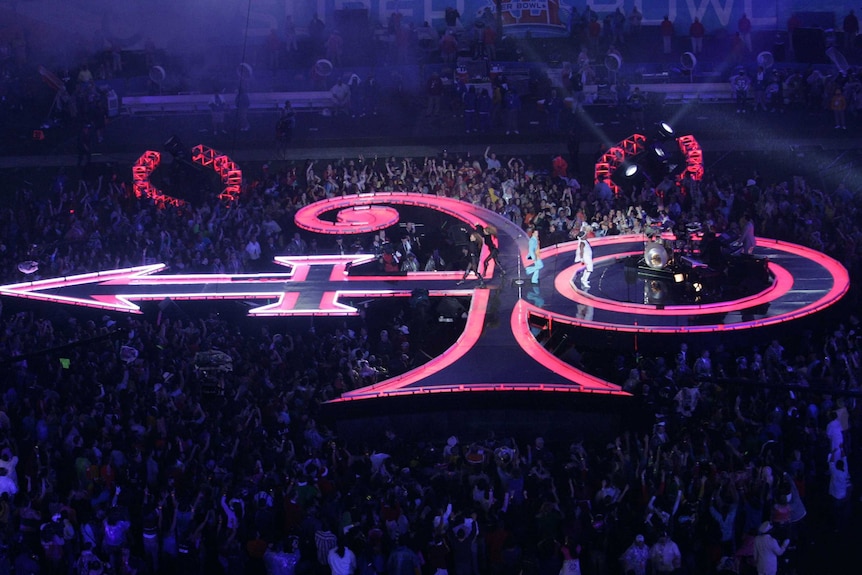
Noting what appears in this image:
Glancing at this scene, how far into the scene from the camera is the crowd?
42.6 feet

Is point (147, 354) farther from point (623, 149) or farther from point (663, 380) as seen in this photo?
point (623, 149)

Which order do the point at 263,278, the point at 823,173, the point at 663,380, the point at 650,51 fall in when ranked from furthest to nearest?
the point at 650,51 < the point at 823,173 < the point at 263,278 < the point at 663,380

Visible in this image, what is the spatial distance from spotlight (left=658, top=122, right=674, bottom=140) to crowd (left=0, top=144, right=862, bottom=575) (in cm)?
368

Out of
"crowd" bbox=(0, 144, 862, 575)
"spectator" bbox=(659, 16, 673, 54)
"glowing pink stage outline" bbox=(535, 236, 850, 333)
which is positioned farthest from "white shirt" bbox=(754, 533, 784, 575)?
"spectator" bbox=(659, 16, 673, 54)

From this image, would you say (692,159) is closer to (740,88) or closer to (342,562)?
(740,88)

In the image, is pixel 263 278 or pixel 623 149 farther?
pixel 623 149

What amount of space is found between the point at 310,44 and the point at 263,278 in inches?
598

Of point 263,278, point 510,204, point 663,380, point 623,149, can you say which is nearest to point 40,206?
point 263,278

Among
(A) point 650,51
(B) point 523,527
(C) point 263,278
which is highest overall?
(A) point 650,51

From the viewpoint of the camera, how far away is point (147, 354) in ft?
62.3

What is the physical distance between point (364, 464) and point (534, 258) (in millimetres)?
6849

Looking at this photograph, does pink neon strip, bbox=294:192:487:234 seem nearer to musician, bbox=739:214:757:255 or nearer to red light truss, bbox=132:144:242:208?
red light truss, bbox=132:144:242:208

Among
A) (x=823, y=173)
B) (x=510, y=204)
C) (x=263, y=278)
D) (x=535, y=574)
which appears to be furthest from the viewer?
(x=823, y=173)

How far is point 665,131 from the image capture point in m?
25.2
